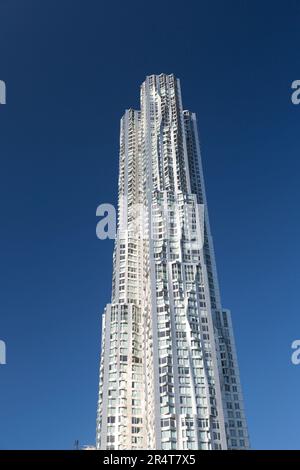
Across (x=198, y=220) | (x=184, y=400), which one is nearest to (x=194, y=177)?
(x=198, y=220)

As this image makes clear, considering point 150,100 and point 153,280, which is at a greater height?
point 150,100

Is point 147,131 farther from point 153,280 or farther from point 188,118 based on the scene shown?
point 153,280

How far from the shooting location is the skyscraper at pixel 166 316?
9138 cm

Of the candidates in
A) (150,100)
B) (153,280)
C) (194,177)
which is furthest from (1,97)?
(150,100)

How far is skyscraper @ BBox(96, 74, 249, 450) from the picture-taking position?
300ft

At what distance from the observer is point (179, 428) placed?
87.0m

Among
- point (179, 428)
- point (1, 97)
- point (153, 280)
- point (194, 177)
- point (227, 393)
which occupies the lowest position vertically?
point (179, 428)

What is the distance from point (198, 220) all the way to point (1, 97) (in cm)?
5699

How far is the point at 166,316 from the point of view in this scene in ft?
338

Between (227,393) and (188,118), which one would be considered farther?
(188,118)
